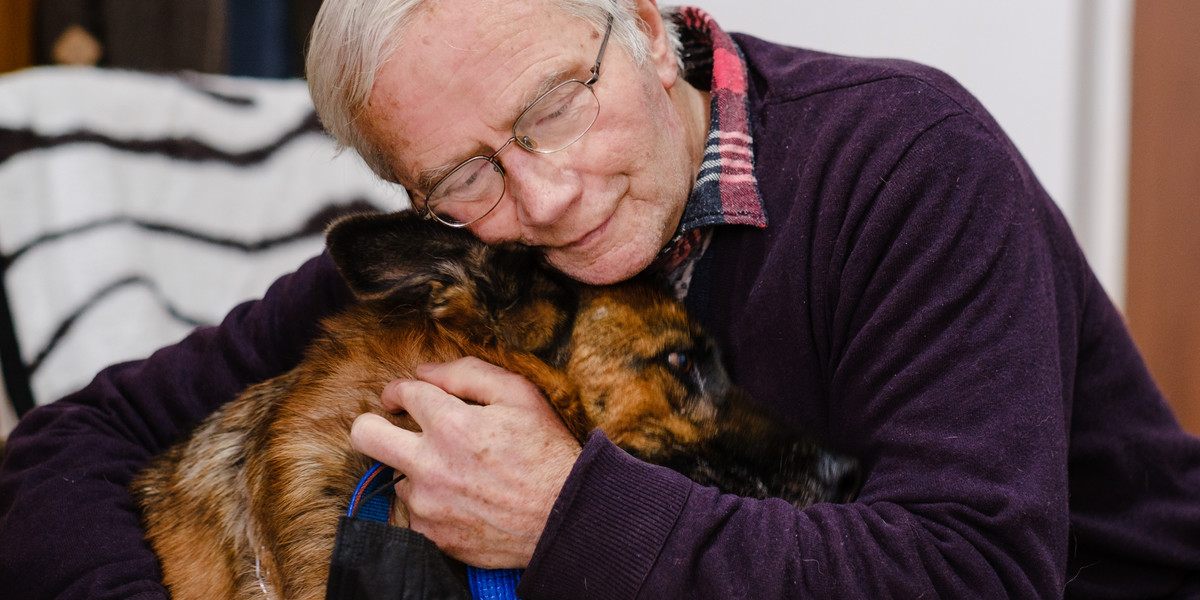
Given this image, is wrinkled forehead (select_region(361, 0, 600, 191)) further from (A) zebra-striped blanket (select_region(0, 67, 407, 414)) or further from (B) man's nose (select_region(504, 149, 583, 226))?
(A) zebra-striped blanket (select_region(0, 67, 407, 414))

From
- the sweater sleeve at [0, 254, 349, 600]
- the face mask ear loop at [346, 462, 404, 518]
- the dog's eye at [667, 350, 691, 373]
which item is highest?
the dog's eye at [667, 350, 691, 373]

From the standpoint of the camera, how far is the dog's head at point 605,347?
1.34m

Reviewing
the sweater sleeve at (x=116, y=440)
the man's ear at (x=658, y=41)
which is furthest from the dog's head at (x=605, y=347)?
the sweater sleeve at (x=116, y=440)

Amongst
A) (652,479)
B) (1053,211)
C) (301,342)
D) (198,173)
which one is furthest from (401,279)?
(198,173)

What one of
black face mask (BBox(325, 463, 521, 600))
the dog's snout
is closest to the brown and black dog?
the dog's snout

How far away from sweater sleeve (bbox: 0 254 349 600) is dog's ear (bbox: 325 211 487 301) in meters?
0.58

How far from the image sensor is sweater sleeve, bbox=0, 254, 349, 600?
5.08 feet

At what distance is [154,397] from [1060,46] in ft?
9.65

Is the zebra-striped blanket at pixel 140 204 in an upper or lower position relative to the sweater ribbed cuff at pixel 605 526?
lower

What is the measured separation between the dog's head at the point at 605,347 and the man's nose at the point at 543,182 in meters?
0.11

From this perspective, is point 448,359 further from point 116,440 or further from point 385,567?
point 116,440

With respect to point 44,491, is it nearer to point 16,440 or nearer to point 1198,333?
point 16,440

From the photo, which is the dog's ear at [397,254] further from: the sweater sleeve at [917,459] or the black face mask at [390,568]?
the sweater sleeve at [917,459]

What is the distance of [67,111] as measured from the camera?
8.30 feet
